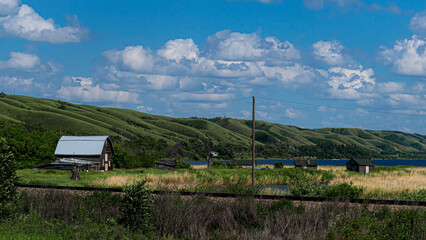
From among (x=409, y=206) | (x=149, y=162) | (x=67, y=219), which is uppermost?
(x=409, y=206)

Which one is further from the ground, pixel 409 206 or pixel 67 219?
pixel 409 206

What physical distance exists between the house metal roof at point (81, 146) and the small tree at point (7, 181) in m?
50.9

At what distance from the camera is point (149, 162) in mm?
92125

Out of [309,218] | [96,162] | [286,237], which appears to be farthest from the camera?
[96,162]

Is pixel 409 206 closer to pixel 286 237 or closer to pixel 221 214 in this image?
pixel 286 237

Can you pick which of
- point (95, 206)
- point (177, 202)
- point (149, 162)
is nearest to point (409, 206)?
point (177, 202)

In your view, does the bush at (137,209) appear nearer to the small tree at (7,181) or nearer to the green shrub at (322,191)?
the small tree at (7,181)

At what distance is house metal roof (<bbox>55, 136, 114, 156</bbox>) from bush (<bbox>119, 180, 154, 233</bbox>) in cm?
5477

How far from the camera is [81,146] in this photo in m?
72.2

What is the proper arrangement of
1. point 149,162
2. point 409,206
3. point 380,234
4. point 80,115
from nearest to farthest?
point 380,234 < point 409,206 < point 149,162 < point 80,115

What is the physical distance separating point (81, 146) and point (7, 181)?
5347 cm

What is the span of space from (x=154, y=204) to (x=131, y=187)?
134 cm

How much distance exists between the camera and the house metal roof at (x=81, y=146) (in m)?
70.6

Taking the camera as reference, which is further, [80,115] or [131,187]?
[80,115]
